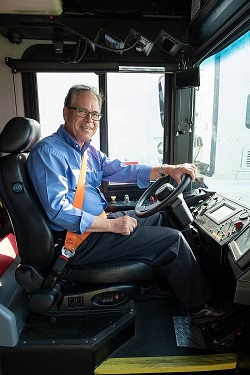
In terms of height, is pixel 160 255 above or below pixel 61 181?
below

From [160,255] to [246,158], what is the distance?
955 millimetres

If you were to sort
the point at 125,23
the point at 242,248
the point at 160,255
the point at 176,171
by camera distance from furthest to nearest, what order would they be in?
the point at 125,23
the point at 176,171
the point at 160,255
the point at 242,248

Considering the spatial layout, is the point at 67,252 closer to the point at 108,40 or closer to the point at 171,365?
the point at 171,365

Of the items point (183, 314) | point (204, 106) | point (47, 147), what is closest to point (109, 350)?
point (183, 314)

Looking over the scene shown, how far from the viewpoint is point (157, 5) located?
2098 mm

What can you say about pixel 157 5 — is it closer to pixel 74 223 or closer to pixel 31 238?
pixel 74 223

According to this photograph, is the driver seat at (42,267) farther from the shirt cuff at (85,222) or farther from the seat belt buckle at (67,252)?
the shirt cuff at (85,222)

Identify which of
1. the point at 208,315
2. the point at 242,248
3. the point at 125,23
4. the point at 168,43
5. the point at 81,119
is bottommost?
the point at 208,315

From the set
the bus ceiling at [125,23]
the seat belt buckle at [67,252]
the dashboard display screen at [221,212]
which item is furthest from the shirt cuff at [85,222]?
the bus ceiling at [125,23]

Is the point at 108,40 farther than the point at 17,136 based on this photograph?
Yes

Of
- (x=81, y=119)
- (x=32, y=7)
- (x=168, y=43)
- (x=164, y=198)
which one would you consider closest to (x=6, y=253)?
(x=81, y=119)

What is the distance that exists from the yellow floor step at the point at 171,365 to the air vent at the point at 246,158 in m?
1.16

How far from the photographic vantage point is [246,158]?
1.86 m

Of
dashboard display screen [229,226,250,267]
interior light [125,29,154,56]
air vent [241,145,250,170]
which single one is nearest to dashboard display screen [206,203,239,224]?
dashboard display screen [229,226,250,267]
